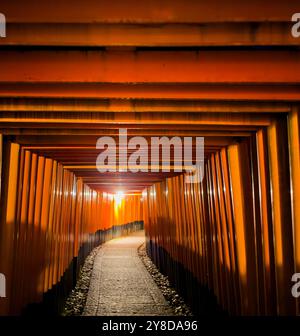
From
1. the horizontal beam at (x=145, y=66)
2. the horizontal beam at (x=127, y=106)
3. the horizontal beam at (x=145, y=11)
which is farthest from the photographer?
the horizontal beam at (x=127, y=106)

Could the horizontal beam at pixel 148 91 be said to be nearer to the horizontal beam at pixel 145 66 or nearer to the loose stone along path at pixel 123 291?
the horizontal beam at pixel 145 66

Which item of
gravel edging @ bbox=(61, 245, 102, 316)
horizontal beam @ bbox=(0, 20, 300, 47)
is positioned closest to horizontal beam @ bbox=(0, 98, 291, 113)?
horizontal beam @ bbox=(0, 20, 300, 47)

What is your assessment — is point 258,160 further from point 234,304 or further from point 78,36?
point 78,36

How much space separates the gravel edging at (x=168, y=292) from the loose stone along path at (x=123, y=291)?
17 centimetres

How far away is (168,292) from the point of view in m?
11.7

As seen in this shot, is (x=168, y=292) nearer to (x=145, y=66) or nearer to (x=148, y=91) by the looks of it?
(x=148, y=91)

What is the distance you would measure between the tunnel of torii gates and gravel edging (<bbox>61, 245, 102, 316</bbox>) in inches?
43.1

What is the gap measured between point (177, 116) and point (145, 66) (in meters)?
1.50

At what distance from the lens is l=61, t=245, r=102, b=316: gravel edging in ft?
31.9

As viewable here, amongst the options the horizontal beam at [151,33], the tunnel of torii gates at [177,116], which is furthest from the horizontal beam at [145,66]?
the horizontal beam at [151,33]

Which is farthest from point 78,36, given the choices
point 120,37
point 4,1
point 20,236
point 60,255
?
point 60,255

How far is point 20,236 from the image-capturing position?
6.25 m

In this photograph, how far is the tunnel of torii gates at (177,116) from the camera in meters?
2.80
